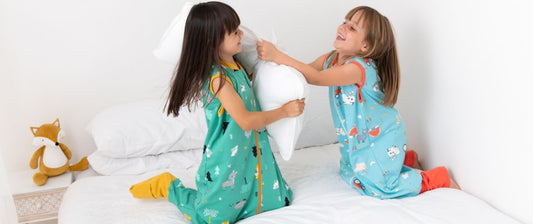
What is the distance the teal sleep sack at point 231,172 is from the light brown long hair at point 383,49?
0.46 meters

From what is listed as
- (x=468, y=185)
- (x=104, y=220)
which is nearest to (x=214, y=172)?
(x=104, y=220)

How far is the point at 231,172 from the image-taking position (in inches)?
63.1

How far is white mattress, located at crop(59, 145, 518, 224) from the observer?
1.54 metres

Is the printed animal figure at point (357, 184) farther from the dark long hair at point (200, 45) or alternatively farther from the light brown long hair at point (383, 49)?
the dark long hair at point (200, 45)

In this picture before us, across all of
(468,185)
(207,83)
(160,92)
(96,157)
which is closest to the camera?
(207,83)

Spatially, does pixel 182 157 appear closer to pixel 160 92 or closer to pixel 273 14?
pixel 160 92

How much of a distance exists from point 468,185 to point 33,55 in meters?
1.93

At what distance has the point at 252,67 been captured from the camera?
177 centimetres

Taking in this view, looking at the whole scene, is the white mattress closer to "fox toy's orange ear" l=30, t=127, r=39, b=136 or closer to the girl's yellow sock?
the girl's yellow sock

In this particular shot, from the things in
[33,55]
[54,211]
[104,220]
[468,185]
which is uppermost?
[33,55]

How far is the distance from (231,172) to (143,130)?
67cm

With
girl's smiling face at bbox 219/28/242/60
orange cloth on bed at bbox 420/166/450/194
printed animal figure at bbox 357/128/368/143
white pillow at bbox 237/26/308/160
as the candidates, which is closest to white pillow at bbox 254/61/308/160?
white pillow at bbox 237/26/308/160

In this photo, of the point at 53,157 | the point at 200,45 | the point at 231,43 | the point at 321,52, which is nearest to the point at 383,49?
the point at 231,43

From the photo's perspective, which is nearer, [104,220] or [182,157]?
[104,220]
